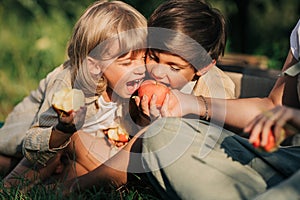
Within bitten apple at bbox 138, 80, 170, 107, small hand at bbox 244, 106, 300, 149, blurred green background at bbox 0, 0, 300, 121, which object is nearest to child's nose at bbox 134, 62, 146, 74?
bitten apple at bbox 138, 80, 170, 107

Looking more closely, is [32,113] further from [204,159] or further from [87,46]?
[204,159]

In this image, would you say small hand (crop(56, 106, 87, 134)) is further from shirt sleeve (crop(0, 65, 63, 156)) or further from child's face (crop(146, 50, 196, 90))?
shirt sleeve (crop(0, 65, 63, 156))

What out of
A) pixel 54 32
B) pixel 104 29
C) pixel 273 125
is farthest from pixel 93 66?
pixel 54 32

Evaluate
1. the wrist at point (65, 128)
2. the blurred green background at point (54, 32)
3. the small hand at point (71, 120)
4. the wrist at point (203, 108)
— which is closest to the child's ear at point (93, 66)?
the small hand at point (71, 120)

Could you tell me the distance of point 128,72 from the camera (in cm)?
261

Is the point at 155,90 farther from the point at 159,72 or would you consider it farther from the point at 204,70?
the point at 204,70

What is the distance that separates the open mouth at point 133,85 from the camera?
261cm

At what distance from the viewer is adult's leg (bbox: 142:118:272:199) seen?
1.95 metres

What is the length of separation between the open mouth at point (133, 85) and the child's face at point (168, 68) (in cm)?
6

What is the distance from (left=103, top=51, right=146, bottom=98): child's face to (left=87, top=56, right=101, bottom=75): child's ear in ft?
0.29

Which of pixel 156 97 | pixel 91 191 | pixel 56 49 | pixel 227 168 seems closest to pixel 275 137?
pixel 227 168

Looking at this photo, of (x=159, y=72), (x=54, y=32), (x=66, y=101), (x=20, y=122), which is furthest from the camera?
(x=54, y=32)

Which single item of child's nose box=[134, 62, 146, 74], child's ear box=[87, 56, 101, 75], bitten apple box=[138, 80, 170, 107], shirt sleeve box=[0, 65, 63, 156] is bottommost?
shirt sleeve box=[0, 65, 63, 156]

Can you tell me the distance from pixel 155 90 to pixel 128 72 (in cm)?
29
